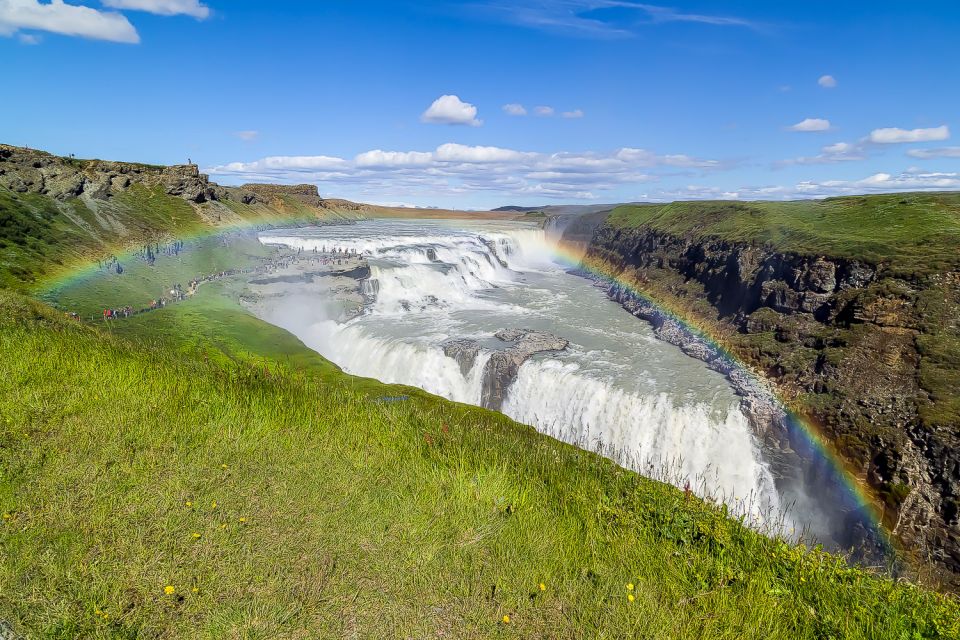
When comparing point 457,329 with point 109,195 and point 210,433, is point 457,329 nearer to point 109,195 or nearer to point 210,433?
point 210,433

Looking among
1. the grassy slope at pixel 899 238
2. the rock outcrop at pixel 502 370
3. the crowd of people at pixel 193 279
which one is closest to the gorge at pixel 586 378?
the rock outcrop at pixel 502 370

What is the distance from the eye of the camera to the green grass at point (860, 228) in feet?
84.8

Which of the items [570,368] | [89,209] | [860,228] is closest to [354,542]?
[570,368]

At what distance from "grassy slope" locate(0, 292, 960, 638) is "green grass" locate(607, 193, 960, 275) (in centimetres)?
2808

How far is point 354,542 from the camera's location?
14.0 ft

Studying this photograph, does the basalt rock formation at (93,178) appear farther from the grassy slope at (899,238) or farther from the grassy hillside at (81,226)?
the grassy slope at (899,238)

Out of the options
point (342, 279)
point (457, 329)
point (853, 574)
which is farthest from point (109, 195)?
point (853, 574)

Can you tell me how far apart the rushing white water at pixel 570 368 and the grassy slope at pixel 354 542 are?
2.70 meters

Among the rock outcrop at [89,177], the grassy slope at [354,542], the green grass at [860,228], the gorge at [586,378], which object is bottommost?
the gorge at [586,378]

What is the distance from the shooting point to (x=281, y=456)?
561cm

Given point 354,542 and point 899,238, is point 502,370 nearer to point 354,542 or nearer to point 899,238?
point 354,542

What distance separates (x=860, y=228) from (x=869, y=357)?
16.7 metres

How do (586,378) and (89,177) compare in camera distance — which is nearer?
(586,378)

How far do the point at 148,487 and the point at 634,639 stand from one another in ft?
15.3
